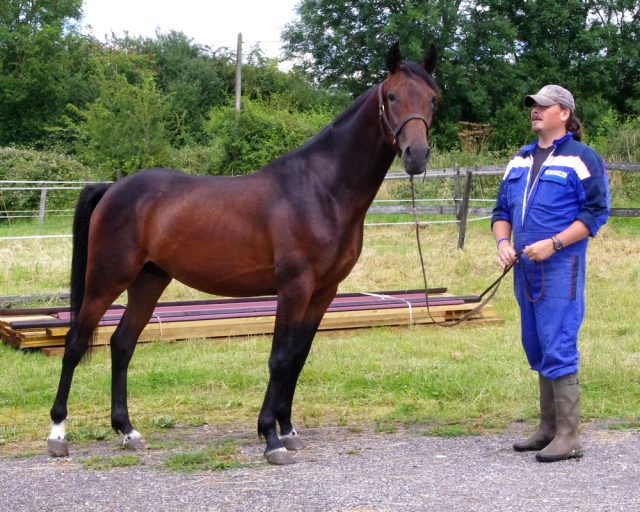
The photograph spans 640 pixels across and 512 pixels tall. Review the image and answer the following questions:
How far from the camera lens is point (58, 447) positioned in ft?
15.8

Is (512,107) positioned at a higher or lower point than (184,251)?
higher

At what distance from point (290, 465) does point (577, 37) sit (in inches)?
1242

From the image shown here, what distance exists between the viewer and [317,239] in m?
4.72

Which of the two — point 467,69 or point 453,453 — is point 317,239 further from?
point 467,69

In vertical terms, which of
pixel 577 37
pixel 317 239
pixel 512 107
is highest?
pixel 577 37

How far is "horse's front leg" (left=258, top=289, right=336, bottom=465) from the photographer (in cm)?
473

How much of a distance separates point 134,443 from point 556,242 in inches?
115

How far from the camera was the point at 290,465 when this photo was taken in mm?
4543

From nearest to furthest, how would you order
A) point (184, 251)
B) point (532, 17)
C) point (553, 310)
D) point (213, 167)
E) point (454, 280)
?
1. point (553, 310)
2. point (184, 251)
3. point (454, 280)
4. point (213, 167)
5. point (532, 17)

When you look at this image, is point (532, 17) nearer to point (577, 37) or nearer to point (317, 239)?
point (577, 37)

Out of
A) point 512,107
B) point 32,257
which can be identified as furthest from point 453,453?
point 512,107

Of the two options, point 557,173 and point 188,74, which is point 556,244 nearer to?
point 557,173

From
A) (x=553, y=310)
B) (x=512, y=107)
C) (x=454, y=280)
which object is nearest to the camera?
(x=553, y=310)

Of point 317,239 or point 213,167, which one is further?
point 213,167
